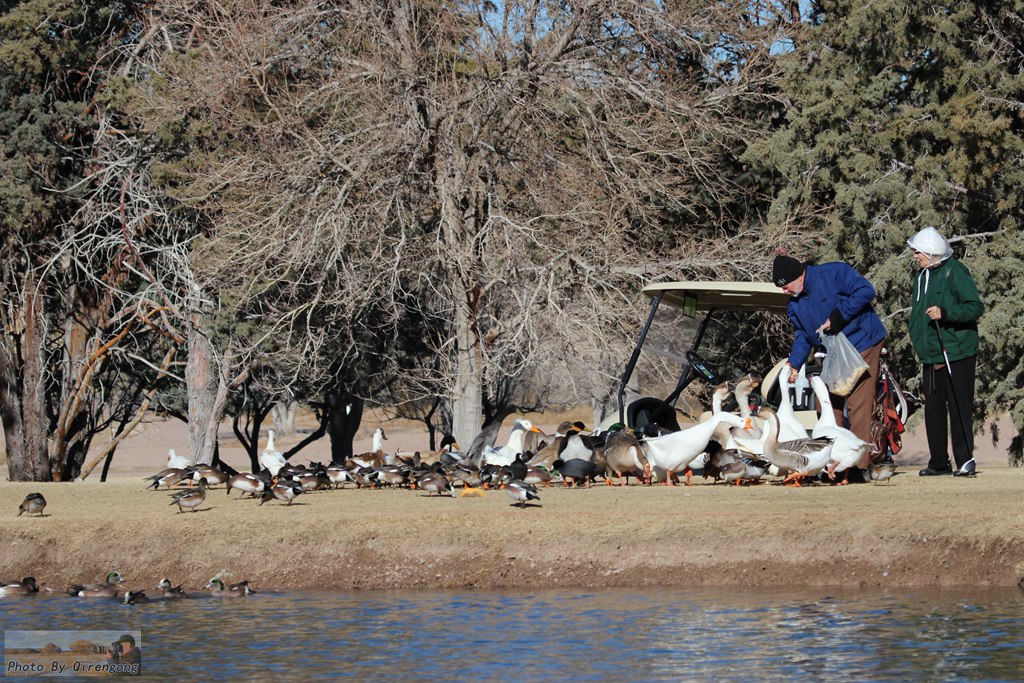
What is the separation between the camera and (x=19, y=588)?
37.0ft

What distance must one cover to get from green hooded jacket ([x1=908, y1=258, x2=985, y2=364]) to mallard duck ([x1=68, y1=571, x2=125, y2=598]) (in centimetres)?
787

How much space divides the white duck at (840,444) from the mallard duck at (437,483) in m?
3.52

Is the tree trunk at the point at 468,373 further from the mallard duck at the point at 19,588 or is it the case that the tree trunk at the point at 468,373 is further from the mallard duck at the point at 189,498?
the mallard duck at the point at 19,588

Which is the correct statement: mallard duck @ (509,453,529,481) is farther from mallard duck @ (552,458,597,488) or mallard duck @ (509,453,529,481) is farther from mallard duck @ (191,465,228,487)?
mallard duck @ (191,465,228,487)

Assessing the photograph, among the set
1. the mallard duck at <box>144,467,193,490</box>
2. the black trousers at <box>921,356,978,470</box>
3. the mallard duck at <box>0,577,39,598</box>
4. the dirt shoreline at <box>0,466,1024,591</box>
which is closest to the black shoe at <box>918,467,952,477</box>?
the black trousers at <box>921,356,978,470</box>

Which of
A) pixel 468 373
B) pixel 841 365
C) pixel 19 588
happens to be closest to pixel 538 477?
pixel 841 365

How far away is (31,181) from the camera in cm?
2702

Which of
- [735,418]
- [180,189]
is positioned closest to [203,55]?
[180,189]

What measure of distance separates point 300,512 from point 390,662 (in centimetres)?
427

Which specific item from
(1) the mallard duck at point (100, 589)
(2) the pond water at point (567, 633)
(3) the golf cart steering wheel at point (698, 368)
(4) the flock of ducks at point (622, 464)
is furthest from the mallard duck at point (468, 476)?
(1) the mallard duck at point (100, 589)

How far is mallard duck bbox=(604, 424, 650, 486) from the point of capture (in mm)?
14539

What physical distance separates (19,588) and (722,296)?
377 inches

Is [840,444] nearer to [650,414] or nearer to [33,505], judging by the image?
[650,414]

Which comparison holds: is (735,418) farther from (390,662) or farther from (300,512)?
(390,662)
